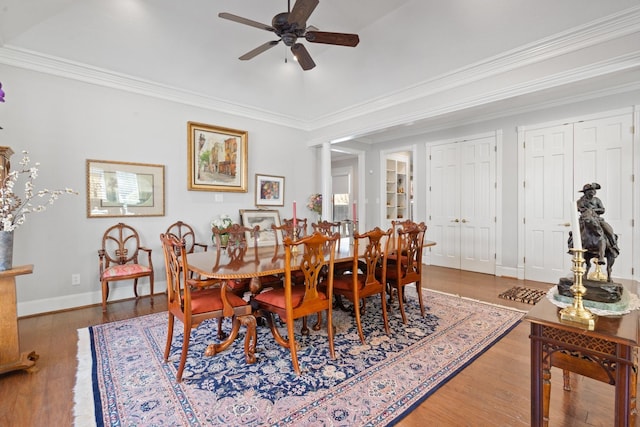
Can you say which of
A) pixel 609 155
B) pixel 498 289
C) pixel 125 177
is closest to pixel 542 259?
pixel 498 289

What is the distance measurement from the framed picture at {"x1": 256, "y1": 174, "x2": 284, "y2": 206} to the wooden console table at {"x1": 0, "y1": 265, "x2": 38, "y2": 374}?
3.34m

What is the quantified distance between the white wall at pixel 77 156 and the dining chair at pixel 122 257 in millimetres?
104

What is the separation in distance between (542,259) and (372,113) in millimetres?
3469

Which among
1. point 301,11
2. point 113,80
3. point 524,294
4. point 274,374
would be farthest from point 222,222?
point 524,294

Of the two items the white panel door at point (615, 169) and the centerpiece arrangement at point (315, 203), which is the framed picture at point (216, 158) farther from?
the white panel door at point (615, 169)

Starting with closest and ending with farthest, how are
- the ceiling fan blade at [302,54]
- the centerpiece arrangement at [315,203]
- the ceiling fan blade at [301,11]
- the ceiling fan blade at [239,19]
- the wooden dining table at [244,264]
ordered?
the wooden dining table at [244,264] → the ceiling fan blade at [301,11] → the ceiling fan blade at [239,19] → the ceiling fan blade at [302,54] → the centerpiece arrangement at [315,203]

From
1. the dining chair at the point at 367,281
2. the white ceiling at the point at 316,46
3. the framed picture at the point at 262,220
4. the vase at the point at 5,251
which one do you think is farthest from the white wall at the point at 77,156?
the dining chair at the point at 367,281

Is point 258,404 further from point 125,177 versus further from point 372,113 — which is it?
point 372,113

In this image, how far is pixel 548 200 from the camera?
4.52 meters

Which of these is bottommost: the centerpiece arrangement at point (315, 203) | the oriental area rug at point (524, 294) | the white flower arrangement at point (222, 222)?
the oriental area rug at point (524, 294)

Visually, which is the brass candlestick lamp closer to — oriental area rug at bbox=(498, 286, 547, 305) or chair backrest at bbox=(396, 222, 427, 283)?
chair backrest at bbox=(396, 222, 427, 283)

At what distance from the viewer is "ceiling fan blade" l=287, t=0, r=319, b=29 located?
2.27m

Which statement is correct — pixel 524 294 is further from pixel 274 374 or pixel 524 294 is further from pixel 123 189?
pixel 123 189

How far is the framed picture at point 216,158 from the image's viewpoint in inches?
175
